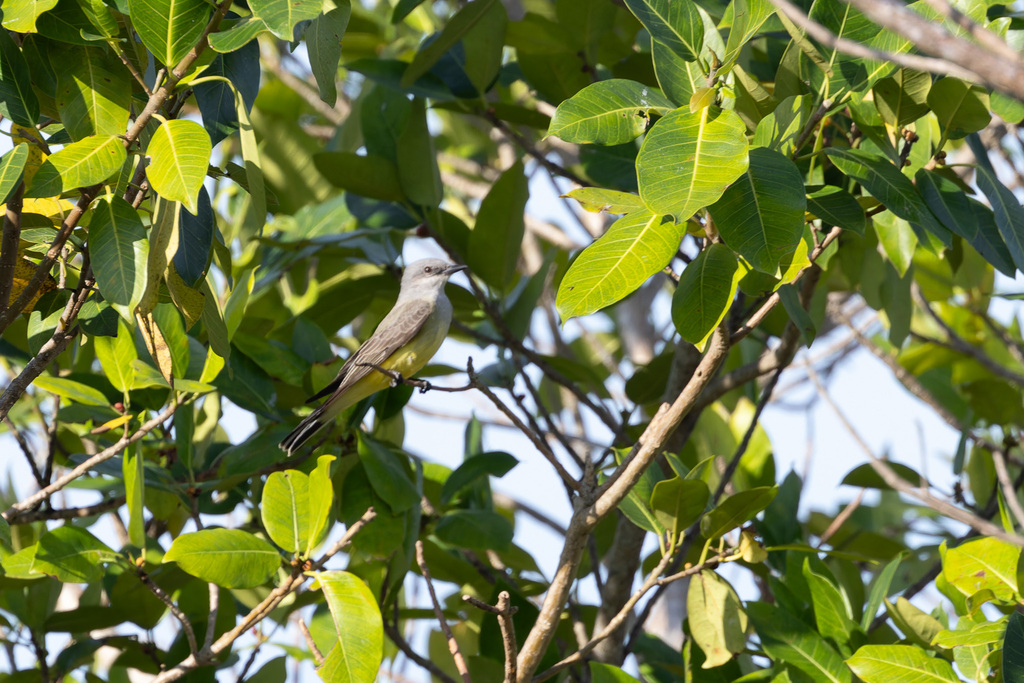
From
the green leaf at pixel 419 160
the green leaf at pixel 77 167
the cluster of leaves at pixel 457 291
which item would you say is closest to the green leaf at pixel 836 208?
the cluster of leaves at pixel 457 291

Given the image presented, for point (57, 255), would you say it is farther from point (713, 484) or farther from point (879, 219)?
point (713, 484)

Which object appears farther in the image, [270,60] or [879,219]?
[270,60]

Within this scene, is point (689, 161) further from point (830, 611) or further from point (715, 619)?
point (830, 611)

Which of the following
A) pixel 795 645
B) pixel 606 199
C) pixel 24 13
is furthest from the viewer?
pixel 795 645

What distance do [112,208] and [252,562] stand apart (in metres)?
1.19

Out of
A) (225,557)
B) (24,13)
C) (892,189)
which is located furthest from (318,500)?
(892,189)

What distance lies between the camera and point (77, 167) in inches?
81.6

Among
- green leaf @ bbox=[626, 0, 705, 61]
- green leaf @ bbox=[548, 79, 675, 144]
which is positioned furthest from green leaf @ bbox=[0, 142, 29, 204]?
green leaf @ bbox=[626, 0, 705, 61]

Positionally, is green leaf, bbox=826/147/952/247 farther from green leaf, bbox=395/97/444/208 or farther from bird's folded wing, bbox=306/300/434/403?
bird's folded wing, bbox=306/300/434/403

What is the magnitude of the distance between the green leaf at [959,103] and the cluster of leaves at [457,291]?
11 millimetres

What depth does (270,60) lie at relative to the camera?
7.02 meters

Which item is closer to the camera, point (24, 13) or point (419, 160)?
point (24, 13)

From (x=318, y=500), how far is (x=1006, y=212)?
2066mm

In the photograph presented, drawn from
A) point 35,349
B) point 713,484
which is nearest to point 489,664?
point 713,484
